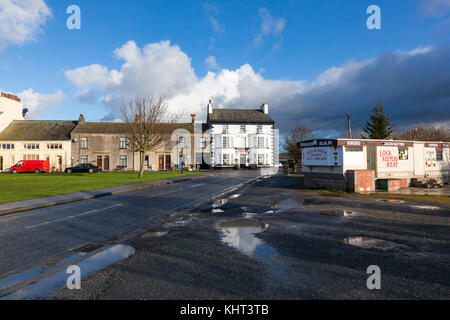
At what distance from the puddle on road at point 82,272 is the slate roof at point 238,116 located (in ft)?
176

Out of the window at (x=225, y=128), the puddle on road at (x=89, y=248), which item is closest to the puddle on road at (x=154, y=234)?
the puddle on road at (x=89, y=248)

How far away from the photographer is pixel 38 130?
177 feet

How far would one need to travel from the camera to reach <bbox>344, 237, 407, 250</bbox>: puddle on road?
6.22 m

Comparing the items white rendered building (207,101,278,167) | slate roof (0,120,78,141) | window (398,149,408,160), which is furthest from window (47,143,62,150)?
window (398,149,408,160)

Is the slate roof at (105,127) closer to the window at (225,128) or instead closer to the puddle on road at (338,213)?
the window at (225,128)

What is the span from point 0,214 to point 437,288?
13.8m

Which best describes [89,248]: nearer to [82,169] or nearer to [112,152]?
[82,169]

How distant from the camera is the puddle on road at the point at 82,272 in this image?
4.12 meters

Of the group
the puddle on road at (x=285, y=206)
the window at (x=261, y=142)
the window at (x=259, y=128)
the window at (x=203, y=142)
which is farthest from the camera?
the window at (x=259, y=128)

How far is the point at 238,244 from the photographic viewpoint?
6531 mm

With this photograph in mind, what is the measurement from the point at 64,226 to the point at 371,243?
8.99m

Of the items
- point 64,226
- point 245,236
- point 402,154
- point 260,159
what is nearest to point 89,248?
point 64,226

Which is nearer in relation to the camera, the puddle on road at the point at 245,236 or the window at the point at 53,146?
the puddle on road at the point at 245,236

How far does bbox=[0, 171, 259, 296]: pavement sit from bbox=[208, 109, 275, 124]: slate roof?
4703 cm
